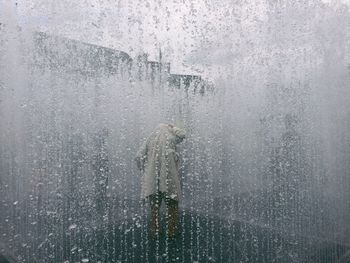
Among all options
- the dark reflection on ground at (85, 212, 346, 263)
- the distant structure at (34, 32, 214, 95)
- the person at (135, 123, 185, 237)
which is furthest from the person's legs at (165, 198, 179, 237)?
the distant structure at (34, 32, 214, 95)

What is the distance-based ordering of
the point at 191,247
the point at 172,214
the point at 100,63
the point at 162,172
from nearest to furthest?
1. the point at 191,247
2. the point at 162,172
3. the point at 172,214
4. the point at 100,63

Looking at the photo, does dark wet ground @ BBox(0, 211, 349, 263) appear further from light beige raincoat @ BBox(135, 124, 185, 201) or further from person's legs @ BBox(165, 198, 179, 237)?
light beige raincoat @ BBox(135, 124, 185, 201)

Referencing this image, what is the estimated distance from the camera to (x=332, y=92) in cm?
984

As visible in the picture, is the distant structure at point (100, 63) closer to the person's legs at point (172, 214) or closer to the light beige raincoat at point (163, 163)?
the light beige raincoat at point (163, 163)

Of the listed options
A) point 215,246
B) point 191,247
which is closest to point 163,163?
point 191,247

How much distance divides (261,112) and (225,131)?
1317 mm

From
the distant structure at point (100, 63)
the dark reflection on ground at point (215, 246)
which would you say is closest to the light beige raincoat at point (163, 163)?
the dark reflection on ground at point (215, 246)

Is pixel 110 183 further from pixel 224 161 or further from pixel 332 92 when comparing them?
pixel 332 92

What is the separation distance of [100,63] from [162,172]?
19.5ft

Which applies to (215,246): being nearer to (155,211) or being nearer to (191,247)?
(191,247)

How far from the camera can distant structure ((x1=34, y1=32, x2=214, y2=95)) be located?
825 centimetres

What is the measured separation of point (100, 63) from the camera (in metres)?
9.62

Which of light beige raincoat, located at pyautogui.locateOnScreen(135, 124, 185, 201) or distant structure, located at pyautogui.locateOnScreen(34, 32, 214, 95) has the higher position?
distant structure, located at pyautogui.locateOnScreen(34, 32, 214, 95)

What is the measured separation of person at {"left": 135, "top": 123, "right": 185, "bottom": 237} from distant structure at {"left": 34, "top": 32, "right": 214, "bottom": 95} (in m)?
4.73
